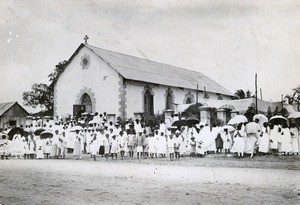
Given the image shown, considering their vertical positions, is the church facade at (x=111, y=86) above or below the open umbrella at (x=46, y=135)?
above

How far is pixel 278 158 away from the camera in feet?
30.5

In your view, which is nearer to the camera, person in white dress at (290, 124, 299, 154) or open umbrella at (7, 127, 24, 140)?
person in white dress at (290, 124, 299, 154)

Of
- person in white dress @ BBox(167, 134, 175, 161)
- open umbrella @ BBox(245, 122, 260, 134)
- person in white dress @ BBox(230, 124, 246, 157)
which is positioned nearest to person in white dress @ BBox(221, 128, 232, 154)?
person in white dress @ BBox(230, 124, 246, 157)

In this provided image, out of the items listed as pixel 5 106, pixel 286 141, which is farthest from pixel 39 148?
pixel 286 141

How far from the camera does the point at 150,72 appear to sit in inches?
757

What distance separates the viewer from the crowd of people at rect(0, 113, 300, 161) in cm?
1016

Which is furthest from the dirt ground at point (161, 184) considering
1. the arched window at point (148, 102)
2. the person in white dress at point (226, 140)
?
the arched window at point (148, 102)

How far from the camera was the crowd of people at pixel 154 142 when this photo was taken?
10164mm

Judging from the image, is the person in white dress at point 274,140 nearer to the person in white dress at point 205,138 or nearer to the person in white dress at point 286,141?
the person in white dress at point 286,141

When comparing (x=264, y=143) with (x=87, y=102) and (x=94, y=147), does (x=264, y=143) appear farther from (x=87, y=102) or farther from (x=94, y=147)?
(x=87, y=102)

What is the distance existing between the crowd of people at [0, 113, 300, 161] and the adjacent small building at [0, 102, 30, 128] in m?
0.56

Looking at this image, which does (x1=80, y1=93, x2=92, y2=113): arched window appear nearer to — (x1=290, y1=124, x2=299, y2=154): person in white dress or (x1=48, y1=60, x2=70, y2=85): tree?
(x1=48, y1=60, x2=70, y2=85): tree

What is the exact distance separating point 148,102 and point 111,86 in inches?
96.1

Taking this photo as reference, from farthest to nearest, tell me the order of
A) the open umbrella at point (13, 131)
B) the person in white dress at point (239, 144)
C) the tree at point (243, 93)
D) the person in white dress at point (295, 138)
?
the open umbrella at point (13, 131)
the tree at point (243, 93)
the person in white dress at point (239, 144)
the person in white dress at point (295, 138)
